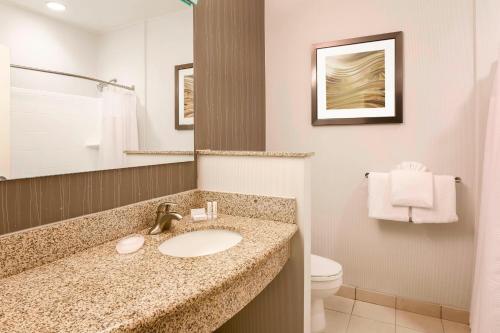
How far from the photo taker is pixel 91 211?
37.9 inches

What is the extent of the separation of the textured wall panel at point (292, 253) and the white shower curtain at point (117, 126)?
0.47 m

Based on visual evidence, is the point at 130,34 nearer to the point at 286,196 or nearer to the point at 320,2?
the point at 286,196

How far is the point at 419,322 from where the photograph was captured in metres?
1.81

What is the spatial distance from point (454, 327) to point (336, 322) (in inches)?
28.2

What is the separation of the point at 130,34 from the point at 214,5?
721 millimetres

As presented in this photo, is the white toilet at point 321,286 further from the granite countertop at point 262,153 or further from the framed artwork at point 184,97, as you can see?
the framed artwork at point 184,97

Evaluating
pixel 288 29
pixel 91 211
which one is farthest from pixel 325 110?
pixel 91 211

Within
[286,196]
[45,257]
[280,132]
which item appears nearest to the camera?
[45,257]

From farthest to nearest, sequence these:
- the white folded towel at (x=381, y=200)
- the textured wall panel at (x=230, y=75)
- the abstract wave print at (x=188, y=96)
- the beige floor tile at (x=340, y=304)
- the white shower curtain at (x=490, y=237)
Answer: the beige floor tile at (x=340, y=304) → the white folded towel at (x=381, y=200) → the textured wall panel at (x=230, y=75) → the abstract wave print at (x=188, y=96) → the white shower curtain at (x=490, y=237)

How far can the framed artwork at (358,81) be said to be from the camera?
188cm

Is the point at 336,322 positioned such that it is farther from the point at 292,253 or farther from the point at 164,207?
the point at 164,207

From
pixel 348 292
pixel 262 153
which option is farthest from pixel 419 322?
pixel 262 153

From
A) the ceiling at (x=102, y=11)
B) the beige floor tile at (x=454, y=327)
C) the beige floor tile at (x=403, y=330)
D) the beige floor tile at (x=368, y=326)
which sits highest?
the ceiling at (x=102, y=11)

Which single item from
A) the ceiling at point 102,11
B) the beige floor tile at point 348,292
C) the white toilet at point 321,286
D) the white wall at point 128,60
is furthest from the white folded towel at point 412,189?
the ceiling at point 102,11
